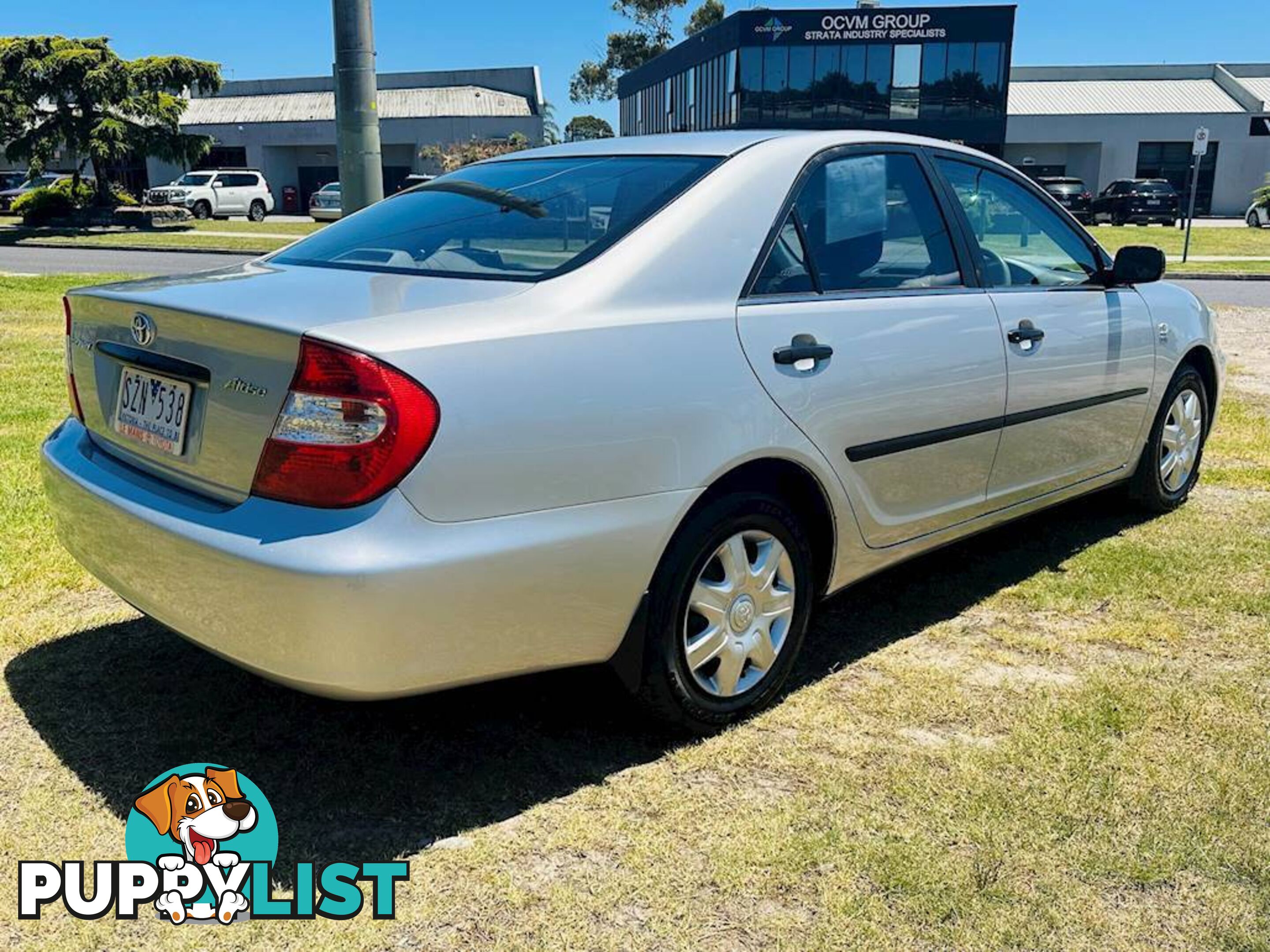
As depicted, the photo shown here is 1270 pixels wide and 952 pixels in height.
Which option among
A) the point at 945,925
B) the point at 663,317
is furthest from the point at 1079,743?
the point at 663,317

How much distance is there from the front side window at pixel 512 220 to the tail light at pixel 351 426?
23.7 inches

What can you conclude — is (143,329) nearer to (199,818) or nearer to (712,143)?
(199,818)

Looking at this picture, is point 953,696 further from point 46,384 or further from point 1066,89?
point 1066,89

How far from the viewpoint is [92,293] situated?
10.3 ft

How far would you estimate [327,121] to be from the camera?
54719 millimetres

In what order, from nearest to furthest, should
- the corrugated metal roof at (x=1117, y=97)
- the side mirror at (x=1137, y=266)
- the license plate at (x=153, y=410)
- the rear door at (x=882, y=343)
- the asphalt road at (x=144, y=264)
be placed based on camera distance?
1. the license plate at (x=153, y=410)
2. the rear door at (x=882, y=343)
3. the side mirror at (x=1137, y=266)
4. the asphalt road at (x=144, y=264)
5. the corrugated metal roof at (x=1117, y=97)

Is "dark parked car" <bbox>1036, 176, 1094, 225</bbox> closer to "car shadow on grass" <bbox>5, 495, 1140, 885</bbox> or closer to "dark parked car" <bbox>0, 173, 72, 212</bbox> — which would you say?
"dark parked car" <bbox>0, 173, 72, 212</bbox>

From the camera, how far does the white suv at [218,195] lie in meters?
38.0

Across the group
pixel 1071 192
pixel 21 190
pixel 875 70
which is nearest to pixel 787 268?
pixel 1071 192

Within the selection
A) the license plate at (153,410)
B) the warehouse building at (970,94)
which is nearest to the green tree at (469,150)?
the warehouse building at (970,94)

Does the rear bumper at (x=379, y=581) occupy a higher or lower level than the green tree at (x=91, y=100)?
lower

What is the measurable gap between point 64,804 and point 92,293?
1.36 meters

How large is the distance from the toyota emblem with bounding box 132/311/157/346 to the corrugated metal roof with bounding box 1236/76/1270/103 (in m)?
62.3

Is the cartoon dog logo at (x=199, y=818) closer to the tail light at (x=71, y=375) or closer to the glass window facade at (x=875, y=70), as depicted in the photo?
the tail light at (x=71, y=375)
